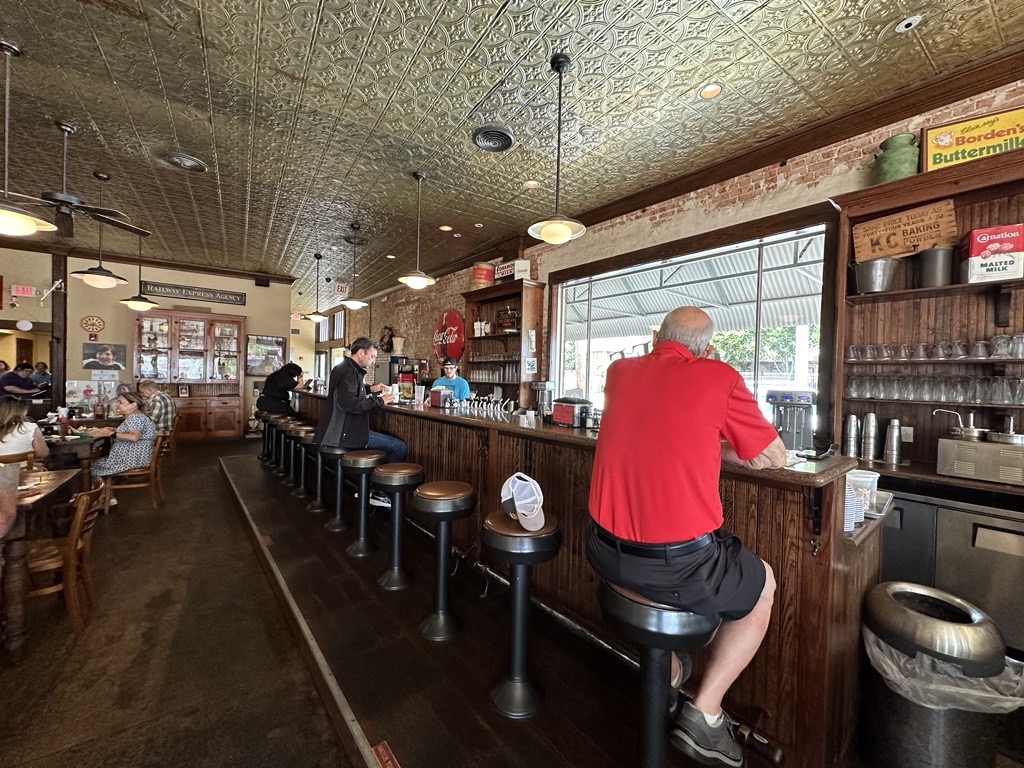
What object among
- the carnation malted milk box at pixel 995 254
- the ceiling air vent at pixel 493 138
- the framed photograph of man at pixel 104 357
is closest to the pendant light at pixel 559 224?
the ceiling air vent at pixel 493 138

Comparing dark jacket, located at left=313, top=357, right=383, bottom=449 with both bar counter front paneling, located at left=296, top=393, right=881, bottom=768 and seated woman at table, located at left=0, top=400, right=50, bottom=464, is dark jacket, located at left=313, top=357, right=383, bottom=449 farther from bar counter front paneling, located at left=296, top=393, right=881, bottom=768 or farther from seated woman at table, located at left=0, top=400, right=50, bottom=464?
bar counter front paneling, located at left=296, top=393, right=881, bottom=768

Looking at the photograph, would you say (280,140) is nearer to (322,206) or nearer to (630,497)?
(322,206)

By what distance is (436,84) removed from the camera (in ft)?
11.0

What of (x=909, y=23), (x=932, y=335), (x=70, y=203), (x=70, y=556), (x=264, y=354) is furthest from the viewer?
(x=264, y=354)

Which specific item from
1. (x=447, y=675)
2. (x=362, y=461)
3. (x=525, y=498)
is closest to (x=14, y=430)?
(x=362, y=461)

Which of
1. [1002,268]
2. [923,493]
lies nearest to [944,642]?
[923,493]

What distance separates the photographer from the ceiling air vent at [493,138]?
3932 mm

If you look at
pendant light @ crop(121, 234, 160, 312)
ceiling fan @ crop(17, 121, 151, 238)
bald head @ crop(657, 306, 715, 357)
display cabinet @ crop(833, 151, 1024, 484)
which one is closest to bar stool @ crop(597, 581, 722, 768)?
bald head @ crop(657, 306, 715, 357)

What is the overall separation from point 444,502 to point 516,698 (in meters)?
0.96

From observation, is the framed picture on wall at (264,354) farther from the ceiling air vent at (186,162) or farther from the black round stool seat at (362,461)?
the black round stool seat at (362,461)

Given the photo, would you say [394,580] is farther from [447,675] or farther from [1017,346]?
[1017,346]

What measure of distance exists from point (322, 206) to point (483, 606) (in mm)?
5463

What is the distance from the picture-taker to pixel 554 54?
3025 millimetres

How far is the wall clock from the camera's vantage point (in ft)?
27.2
